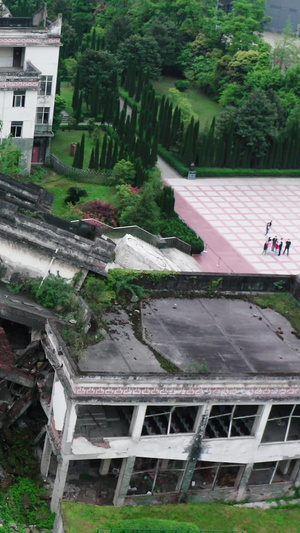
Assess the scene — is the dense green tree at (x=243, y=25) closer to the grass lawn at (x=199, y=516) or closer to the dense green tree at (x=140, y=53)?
the dense green tree at (x=140, y=53)

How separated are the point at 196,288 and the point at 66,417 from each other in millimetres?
10469

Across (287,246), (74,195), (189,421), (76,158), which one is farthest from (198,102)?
(189,421)

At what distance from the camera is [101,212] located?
6412 cm

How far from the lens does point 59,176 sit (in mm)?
71375

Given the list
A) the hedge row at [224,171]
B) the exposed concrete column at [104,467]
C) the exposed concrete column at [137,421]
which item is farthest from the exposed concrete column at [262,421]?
the hedge row at [224,171]

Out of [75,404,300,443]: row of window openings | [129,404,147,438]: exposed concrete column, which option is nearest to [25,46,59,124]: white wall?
[75,404,300,443]: row of window openings

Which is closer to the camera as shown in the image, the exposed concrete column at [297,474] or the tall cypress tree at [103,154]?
the exposed concrete column at [297,474]

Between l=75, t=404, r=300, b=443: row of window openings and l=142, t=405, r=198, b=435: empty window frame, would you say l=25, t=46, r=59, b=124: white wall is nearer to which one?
l=75, t=404, r=300, b=443: row of window openings

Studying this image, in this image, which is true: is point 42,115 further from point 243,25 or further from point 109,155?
point 243,25

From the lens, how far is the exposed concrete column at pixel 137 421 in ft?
118

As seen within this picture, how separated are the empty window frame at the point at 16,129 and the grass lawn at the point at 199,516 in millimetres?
36101

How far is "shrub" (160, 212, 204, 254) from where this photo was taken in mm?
64438

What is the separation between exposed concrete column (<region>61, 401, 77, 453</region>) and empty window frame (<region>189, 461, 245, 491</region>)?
5.81 meters

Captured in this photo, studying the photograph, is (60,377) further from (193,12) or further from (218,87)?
(193,12)
